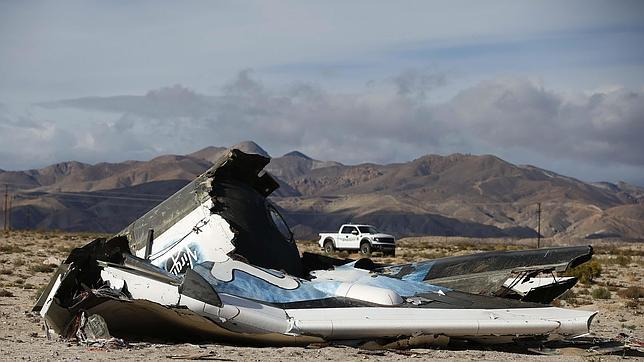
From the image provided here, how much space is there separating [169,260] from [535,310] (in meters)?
5.79

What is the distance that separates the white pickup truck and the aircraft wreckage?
33513 millimetres

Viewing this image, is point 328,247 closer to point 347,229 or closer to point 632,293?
point 347,229

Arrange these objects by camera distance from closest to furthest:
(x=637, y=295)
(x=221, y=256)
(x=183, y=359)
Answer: (x=183, y=359), (x=221, y=256), (x=637, y=295)

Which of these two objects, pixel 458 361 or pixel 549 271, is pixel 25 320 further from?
pixel 549 271

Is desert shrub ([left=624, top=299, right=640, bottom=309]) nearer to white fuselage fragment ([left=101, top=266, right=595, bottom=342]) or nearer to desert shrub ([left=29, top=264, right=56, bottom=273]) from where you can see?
white fuselage fragment ([left=101, top=266, right=595, bottom=342])

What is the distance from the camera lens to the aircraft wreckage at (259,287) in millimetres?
12578

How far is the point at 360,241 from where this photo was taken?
50844 mm

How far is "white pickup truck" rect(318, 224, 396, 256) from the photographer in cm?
5006

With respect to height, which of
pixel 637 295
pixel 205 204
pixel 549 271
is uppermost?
pixel 205 204

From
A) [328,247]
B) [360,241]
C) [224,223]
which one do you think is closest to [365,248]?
[360,241]

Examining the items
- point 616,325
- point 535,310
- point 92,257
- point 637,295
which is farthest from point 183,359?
point 637,295

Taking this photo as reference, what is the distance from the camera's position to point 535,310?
1365cm

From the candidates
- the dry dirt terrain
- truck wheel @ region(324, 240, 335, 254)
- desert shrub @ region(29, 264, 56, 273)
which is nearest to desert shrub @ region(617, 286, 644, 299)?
the dry dirt terrain

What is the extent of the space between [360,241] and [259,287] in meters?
37.5
